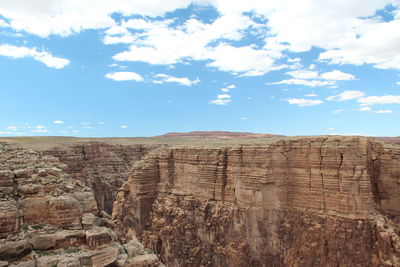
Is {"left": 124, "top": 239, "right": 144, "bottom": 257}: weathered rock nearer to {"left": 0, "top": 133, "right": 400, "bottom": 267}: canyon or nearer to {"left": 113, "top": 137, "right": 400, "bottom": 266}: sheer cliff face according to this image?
{"left": 0, "top": 133, "right": 400, "bottom": 267}: canyon

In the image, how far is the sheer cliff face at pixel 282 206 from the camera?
757 inches

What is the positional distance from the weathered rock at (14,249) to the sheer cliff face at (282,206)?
16.4 metres

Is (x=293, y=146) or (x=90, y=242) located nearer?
(x=90, y=242)

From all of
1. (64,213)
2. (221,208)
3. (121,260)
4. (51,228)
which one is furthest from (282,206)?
(51,228)

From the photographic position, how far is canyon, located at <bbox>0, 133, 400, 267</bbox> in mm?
9797

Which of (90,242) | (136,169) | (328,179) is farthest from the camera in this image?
(136,169)

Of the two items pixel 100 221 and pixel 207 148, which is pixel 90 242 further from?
pixel 207 148

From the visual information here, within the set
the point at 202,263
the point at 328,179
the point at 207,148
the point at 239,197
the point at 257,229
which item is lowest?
the point at 202,263

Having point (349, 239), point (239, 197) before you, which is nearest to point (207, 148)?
point (239, 197)

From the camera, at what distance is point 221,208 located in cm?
2555

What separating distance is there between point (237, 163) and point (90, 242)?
53.6ft

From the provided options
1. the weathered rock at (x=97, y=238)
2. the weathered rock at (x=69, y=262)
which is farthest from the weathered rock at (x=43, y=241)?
the weathered rock at (x=97, y=238)

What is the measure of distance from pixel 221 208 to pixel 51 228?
1715cm

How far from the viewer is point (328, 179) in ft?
67.1
